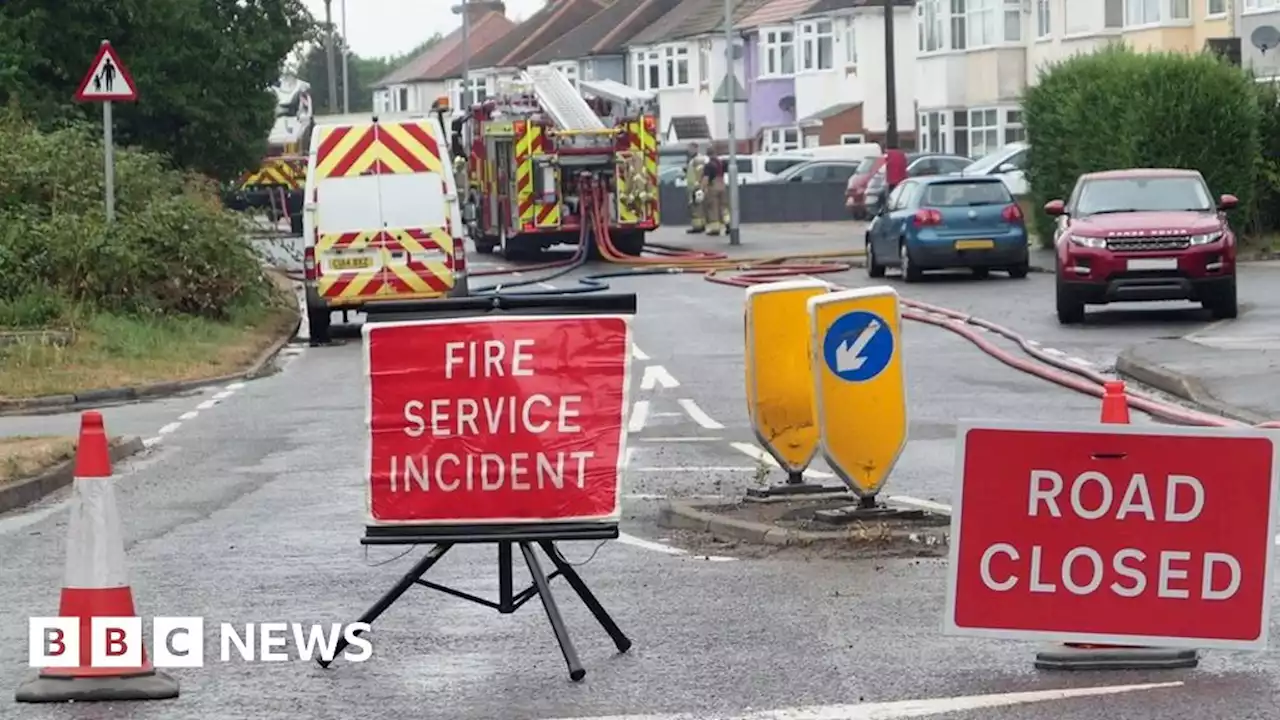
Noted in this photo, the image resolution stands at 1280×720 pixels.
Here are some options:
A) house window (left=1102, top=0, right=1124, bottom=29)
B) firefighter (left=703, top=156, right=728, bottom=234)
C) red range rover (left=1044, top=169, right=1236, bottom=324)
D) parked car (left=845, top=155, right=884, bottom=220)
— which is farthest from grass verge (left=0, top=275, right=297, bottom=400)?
house window (left=1102, top=0, right=1124, bottom=29)

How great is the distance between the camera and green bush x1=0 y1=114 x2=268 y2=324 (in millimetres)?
26406

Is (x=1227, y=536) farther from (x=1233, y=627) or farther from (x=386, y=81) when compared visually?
(x=386, y=81)

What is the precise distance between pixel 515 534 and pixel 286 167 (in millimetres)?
55986

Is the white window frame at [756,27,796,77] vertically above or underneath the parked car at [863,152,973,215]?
above

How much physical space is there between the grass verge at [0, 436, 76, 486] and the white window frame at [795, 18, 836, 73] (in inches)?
2668

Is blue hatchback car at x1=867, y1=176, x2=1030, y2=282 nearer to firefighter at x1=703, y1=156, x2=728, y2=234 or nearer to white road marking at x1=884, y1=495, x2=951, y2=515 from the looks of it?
firefighter at x1=703, y1=156, x2=728, y2=234

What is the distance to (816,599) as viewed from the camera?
9.74m

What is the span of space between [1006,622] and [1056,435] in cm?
67

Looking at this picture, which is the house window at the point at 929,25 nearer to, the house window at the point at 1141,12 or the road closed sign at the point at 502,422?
the house window at the point at 1141,12

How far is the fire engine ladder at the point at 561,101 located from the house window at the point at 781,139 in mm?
43899

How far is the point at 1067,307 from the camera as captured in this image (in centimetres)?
2553

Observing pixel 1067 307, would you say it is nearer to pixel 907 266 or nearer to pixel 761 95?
pixel 907 266

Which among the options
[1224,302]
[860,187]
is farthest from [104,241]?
[860,187]

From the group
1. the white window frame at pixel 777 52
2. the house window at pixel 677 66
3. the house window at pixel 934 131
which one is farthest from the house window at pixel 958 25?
the house window at pixel 677 66
